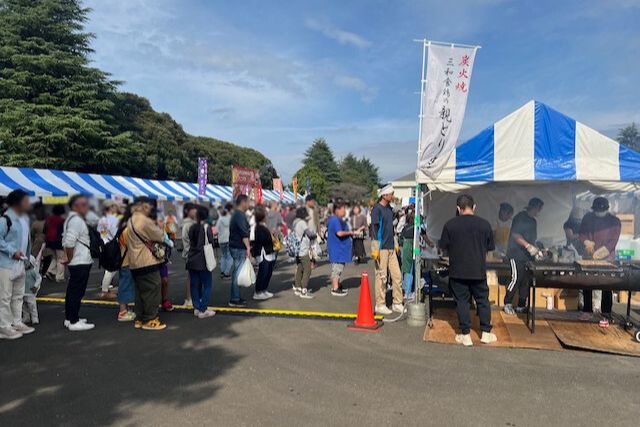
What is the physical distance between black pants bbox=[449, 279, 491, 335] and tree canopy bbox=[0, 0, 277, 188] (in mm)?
26210

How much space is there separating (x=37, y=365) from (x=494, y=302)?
667 cm

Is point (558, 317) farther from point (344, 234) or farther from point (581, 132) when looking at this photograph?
point (344, 234)

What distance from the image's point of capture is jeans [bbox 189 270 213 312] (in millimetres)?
6844

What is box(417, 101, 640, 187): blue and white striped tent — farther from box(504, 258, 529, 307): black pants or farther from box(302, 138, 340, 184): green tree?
box(302, 138, 340, 184): green tree

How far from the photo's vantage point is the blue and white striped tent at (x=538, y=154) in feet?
20.8

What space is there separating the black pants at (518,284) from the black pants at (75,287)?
20.0 ft

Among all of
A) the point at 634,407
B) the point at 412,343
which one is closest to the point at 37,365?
the point at 412,343

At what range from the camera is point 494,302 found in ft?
25.1

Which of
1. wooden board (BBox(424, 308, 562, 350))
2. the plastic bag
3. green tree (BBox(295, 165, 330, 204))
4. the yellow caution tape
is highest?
green tree (BBox(295, 165, 330, 204))

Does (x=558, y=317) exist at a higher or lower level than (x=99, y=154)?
lower

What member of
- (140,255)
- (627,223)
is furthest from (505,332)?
(140,255)

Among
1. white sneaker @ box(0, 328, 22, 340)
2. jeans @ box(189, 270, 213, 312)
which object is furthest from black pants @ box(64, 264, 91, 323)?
jeans @ box(189, 270, 213, 312)

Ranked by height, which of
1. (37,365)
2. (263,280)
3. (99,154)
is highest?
(99,154)

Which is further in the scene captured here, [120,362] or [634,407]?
[120,362]
